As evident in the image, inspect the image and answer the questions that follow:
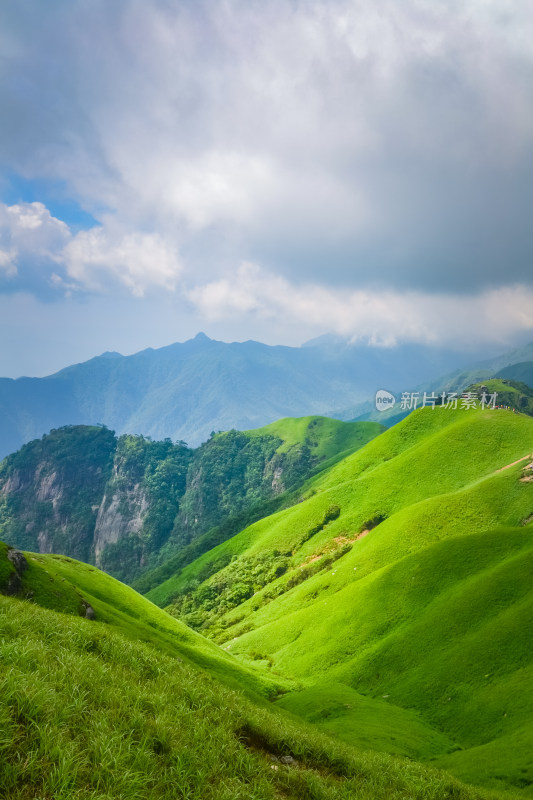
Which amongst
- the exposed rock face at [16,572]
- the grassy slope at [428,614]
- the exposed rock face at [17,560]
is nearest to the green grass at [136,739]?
the exposed rock face at [16,572]

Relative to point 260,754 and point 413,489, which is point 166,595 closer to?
point 413,489

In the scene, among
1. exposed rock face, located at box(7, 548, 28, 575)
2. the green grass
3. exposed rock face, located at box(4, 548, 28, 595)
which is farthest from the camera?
exposed rock face, located at box(7, 548, 28, 575)

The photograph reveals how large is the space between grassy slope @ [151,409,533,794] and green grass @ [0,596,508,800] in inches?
989

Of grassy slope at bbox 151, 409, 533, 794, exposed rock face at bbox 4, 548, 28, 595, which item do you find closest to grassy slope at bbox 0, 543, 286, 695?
exposed rock face at bbox 4, 548, 28, 595

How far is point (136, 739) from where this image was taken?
8945mm

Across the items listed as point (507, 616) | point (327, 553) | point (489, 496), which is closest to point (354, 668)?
point (507, 616)

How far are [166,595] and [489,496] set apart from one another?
129383 millimetres

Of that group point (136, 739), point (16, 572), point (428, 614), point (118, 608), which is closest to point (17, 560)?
point (16, 572)

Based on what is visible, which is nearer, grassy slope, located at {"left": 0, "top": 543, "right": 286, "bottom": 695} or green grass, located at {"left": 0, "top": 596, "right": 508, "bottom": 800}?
green grass, located at {"left": 0, "top": 596, "right": 508, "bottom": 800}

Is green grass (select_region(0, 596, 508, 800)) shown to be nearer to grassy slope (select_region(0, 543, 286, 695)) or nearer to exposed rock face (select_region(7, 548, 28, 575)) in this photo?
grassy slope (select_region(0, 543, 286, 695))

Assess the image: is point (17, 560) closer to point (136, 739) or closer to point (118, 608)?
point (118, 608)

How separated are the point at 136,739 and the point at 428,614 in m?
63.7

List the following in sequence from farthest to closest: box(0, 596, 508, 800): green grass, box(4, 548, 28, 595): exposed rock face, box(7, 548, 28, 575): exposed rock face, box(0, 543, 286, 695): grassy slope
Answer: box(7, 548, 28, 575): exposed rock face → box(0, 543, 286, 695): grassy slope → box(4, 548, 28, 595): exposed rock face → box(0, 596, 508, 800): green grass

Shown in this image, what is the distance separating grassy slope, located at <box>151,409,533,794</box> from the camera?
40.5 m
